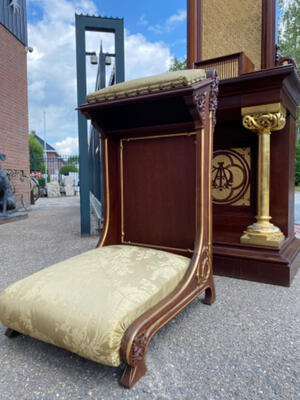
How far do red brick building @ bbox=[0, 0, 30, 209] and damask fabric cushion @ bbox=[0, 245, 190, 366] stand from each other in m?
6.71

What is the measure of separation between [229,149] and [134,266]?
184cm

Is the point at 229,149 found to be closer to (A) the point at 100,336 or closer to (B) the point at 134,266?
(B) the point at 134,266

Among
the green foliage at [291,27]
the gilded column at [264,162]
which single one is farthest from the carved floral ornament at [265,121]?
the green foliage at [291,27]

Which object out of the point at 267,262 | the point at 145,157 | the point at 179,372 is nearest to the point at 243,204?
the point at 267,262

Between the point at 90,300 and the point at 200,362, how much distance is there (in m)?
0.58

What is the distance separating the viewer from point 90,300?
1.29 meters

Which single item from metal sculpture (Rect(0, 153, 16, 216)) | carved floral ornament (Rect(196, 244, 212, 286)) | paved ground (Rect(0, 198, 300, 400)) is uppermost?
metal sculpture (Rect(0, 153, 16, 216))

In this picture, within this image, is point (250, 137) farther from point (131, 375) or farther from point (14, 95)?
point (14, 95)

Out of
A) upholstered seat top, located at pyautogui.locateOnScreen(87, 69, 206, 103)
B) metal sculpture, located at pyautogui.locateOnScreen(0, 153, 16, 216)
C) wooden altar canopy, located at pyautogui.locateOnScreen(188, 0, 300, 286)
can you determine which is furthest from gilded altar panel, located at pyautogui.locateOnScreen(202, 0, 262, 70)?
metal sculpture, located at pyautogui.locateOnScreen(0, 153, 16, 216)

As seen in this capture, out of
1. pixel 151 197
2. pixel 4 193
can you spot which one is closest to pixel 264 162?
pixel 151 197

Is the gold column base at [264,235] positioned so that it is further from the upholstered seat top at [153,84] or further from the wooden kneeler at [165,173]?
the upholstered seat top at [153,84]

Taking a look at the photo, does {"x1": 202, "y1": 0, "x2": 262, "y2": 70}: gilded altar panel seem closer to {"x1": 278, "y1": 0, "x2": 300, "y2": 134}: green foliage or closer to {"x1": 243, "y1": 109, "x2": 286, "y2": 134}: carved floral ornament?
{"x1": 243, "y1": 109, "x2": 286, "y2": 134}: carved floral ornament

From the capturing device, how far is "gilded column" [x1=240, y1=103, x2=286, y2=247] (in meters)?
2.39

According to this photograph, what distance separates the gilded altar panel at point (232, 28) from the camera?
2.78 metres
